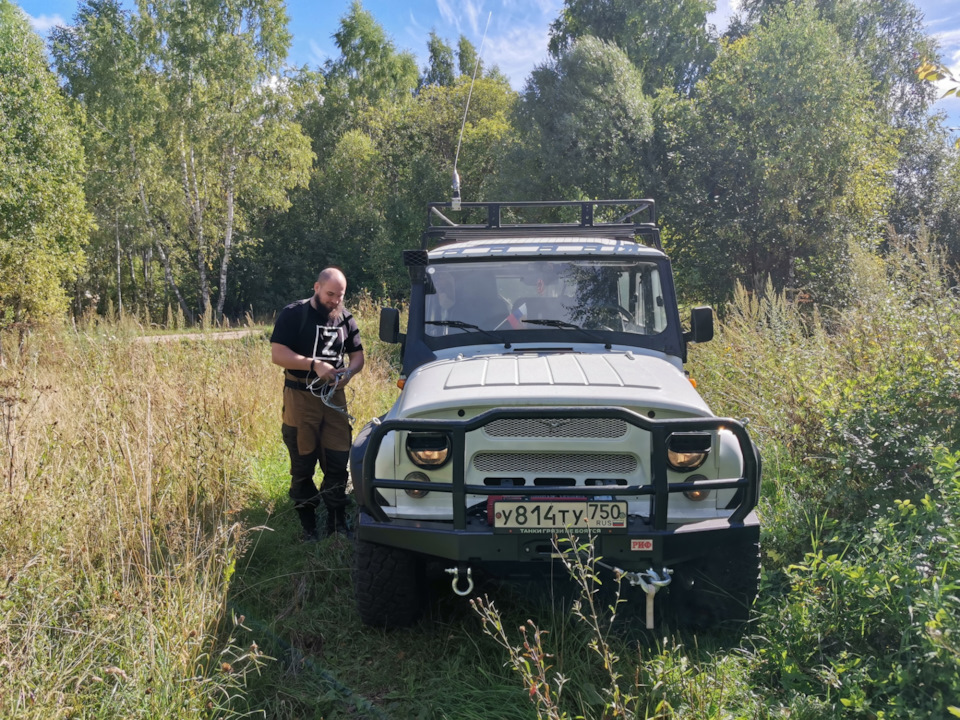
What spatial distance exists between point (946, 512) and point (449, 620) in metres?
2.36

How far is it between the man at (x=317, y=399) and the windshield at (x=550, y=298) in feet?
2.74

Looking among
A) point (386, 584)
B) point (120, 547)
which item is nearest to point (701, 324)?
point (386, 584)

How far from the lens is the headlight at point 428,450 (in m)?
3.32

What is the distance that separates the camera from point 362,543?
140 inches

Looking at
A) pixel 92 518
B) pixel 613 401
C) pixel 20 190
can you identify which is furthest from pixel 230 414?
pixel 20 190

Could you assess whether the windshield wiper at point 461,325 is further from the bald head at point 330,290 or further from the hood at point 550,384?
the bald head at point 330,290

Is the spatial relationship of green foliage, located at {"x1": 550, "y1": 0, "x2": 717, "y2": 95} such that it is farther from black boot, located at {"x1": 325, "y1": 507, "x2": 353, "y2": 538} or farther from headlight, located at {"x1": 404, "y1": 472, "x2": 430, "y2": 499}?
headlight, located at {"x1": 404, "y1": 472, "x2": 430, "y2": 499}

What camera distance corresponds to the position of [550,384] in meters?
3.36

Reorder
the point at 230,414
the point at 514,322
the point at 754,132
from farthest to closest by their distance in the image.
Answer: the point at 754,132 → the point at 230,414 → the point at 514,322

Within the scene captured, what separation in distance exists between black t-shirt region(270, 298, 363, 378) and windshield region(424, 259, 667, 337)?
84cm

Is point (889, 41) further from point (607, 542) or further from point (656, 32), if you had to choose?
point (607, 542)

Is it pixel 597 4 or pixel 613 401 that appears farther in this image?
pixel 597 4

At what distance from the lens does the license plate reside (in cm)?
309

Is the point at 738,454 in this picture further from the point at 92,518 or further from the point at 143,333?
the point at 143,333
